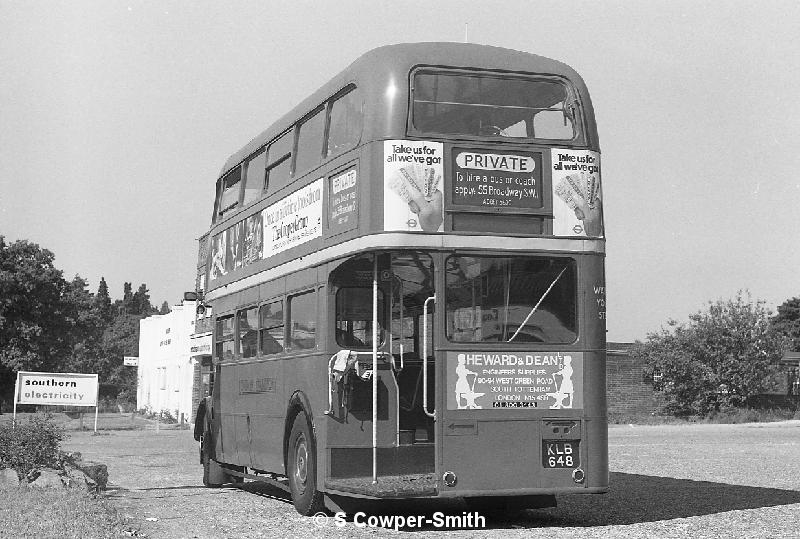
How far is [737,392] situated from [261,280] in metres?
38.5

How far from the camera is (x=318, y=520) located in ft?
41.6

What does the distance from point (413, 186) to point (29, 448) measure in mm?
6679

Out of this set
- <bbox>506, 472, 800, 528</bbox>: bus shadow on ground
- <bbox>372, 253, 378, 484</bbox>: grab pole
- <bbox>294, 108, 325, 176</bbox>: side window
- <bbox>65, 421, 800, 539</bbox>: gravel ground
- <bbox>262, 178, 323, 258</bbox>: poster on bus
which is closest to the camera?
<bbox>65, 421, 800, 539</bbox>: gravel ground

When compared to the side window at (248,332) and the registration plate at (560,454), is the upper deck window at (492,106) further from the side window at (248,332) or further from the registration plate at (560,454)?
the side window at (248,332)

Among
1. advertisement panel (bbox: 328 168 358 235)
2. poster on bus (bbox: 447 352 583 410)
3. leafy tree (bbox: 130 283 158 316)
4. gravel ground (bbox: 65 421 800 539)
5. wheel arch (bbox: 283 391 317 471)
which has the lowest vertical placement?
gravel ground (bbox: 65 421 800 539)

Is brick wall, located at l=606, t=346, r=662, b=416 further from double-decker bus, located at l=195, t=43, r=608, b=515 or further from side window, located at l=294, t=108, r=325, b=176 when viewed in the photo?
double-decker bus, located at l=195, t=43, r=608, b=515

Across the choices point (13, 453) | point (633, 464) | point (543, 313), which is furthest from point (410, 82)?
point (633, 464)

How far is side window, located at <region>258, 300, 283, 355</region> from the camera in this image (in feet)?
49.3

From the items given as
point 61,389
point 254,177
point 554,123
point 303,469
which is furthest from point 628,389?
point 554,123

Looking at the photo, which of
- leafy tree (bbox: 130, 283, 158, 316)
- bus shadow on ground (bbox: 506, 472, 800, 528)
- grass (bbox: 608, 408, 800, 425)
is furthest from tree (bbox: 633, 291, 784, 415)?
leafy tree (bbox: 130, 283, 158, 316)

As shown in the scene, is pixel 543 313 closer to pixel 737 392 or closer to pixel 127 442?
pixel 127 442

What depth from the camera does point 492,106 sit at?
40.7ft

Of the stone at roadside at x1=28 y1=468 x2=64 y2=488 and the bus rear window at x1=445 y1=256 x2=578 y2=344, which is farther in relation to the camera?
the stone at roadside at x1=28 y1=468 x2=64 y2=488

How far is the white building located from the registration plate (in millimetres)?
37758
